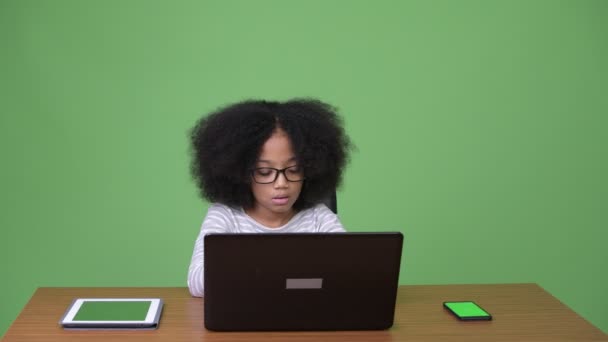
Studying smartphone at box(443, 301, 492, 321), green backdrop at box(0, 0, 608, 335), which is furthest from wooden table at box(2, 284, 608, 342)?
green backdrop at box(0, 0, 608, 335)

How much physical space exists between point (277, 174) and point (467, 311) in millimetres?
645

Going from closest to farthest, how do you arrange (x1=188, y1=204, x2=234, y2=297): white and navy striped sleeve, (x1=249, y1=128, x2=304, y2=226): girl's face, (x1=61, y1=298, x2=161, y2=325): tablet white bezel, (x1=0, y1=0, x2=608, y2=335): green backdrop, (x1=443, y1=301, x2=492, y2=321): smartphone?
(x1=61, y1=298, x2=161, y2=325): tablet white bezel, (x1=443, y1=301, x2=492, y2=321): smartphone, (x1=188, y1=204, x2=234, y2=297): white and navy striped sleeve, (x1=249, y1=128, x2=304, y2=226): girl's face, (x1=0, y1=0, x2=608, y2=335): green backdrop

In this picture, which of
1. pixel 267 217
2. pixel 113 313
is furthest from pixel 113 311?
pixel 267 217

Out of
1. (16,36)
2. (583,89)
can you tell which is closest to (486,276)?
(583,89)

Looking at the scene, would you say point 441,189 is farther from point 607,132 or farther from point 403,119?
point 607,132

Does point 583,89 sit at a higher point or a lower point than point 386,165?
higher

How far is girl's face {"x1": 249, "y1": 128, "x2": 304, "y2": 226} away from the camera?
2156 millimetres

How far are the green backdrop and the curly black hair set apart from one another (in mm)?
1048

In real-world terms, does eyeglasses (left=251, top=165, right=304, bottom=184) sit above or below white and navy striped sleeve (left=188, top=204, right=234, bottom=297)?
above

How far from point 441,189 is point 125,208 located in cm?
147

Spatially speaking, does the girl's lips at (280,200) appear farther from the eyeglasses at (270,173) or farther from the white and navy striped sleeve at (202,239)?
the white and navy striped sleeve at (202,239)

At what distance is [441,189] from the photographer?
3557mm

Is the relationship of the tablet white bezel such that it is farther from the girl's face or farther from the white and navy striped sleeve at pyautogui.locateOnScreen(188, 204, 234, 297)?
the girl's face

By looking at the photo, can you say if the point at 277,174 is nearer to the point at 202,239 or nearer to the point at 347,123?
the point at 202,239
